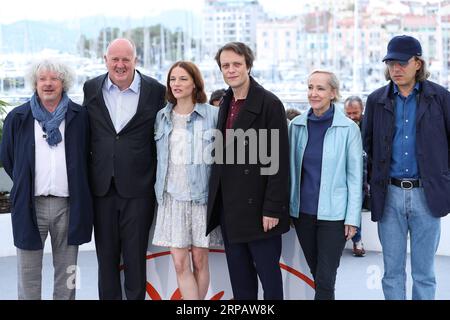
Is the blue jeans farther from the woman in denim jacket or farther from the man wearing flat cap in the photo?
the woman in denim jacket

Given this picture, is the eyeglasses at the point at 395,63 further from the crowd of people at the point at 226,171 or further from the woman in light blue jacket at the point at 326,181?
the woman in light blue jacket at the point at 326,181

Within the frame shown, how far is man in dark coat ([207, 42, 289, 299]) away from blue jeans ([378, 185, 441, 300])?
0.50m

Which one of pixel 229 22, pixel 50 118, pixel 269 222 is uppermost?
pixel 229 22

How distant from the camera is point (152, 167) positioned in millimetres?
3311

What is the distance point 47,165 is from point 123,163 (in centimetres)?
36

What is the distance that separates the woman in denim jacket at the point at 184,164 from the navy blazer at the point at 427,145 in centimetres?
80

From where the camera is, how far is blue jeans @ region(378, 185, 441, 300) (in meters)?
3.03

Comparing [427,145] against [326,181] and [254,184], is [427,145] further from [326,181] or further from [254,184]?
[254,184]

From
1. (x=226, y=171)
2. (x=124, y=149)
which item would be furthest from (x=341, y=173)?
(x=124, y=149)

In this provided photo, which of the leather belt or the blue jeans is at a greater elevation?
the leather belt

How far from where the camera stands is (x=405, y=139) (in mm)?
3014

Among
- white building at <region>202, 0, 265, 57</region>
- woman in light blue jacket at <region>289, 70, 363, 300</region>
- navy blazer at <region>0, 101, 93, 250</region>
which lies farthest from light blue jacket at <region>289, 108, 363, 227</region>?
white building at <region>202, 0, 265, 57</region>

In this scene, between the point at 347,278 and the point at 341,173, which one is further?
the point at 347,278

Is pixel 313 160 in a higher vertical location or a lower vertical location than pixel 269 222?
higher
